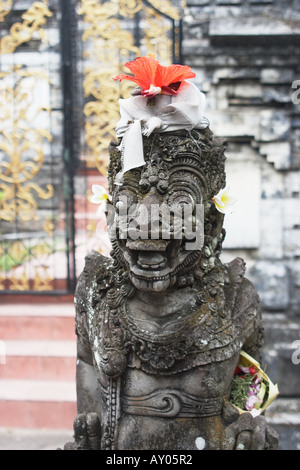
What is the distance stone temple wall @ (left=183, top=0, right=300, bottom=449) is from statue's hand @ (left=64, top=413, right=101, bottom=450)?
2.32 metres

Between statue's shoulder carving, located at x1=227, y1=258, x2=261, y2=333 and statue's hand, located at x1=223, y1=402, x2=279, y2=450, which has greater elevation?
statue's shoulder carving, located at x1=227, y1=258, x2=261, y2=333

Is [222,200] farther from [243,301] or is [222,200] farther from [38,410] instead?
[38,410]

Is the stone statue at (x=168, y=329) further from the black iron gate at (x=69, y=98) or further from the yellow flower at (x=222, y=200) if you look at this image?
the black iron gate at (x=69, y=98)

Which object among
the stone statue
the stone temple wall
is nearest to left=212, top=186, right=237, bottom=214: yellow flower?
the stone statue

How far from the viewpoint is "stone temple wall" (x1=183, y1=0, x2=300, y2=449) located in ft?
12.4

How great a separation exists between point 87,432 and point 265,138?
2.78m

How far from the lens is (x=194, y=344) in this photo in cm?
165

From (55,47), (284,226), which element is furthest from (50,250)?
(55,47)

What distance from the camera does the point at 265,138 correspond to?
3.88 m

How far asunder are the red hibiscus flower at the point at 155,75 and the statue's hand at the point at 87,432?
3.72 feet

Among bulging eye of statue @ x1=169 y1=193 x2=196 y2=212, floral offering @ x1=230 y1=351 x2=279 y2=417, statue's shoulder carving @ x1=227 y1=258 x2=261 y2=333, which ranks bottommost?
floral offering @ x1=230 y1=351 x2=279 y2=417

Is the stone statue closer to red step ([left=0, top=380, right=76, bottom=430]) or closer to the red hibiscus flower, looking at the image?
the red hibiscus flower

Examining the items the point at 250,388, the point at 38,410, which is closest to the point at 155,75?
the point at 250,388

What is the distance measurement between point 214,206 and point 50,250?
382 centimetres
